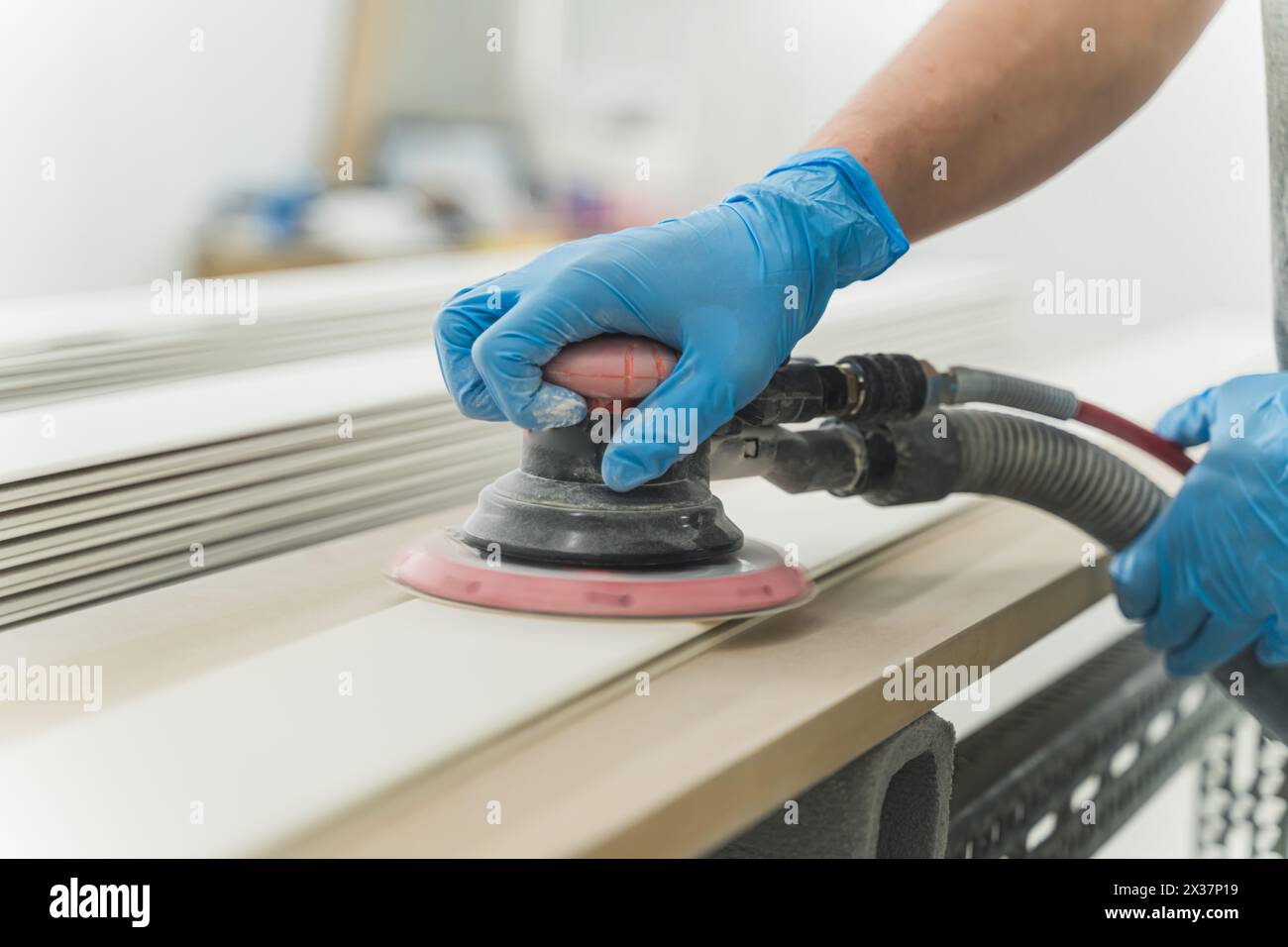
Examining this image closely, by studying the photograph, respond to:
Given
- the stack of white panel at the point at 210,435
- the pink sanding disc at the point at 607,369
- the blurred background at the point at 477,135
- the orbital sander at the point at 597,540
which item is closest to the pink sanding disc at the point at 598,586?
the orbital sander at the point at 597,540

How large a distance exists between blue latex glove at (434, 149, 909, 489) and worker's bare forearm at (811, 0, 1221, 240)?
0.53ft

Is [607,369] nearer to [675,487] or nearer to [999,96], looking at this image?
[675,487]

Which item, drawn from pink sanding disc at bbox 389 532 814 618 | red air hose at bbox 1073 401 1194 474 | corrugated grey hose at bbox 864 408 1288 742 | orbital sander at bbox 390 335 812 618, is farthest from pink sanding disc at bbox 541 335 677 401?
red air hose at bbox 1073 401 1194 474

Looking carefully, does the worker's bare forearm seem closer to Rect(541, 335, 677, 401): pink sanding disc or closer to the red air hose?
the red air hose

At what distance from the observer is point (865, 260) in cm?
116

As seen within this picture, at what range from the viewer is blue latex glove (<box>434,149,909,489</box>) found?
968 millimetres

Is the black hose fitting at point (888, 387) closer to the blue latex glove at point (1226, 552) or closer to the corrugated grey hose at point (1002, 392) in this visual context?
the corrugated grey hose at point (1002, 392)

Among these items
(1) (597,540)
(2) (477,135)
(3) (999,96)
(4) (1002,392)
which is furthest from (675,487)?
(2) (477,135)

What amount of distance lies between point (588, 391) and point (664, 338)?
78 mm

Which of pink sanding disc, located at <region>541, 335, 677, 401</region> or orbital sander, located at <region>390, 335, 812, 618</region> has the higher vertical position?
pink sanding disc, located at <region>541, 335, 677, 401</region>

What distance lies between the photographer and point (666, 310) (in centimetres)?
100

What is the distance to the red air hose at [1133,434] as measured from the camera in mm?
1294
